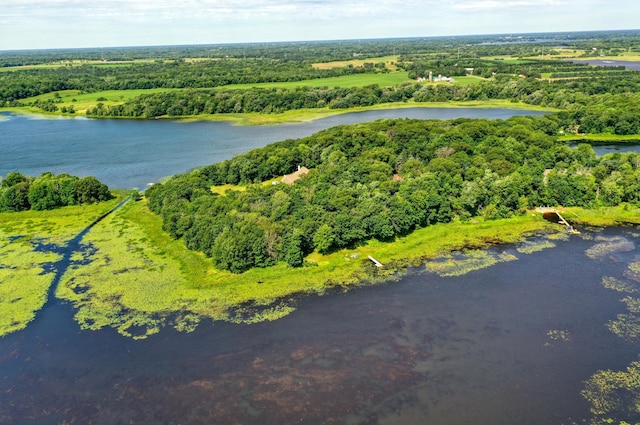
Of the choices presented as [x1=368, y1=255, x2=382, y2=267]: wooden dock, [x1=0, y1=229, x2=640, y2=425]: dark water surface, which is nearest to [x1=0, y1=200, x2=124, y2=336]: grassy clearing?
[x1=0, y1=229, x2=640, y2=425]: dark water surface

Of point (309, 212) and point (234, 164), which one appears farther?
point (234, 164)

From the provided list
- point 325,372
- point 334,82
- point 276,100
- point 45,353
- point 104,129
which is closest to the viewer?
point 325,372

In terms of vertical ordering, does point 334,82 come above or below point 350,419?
above

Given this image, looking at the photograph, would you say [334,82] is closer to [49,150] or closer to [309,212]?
[49,150]

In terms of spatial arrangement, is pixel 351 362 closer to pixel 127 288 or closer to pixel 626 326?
pixel 626 326

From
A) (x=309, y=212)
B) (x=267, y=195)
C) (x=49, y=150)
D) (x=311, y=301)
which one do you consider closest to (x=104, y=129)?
(x=49, y=150)

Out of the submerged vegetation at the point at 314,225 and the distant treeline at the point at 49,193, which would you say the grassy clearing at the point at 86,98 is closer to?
the distant treeline at the point at 49,193

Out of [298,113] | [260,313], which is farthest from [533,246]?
[298,113]

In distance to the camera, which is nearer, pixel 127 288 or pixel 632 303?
pixel 632 303
